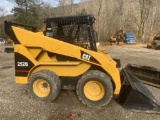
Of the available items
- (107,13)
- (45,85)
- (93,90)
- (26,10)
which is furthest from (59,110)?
(26,10)

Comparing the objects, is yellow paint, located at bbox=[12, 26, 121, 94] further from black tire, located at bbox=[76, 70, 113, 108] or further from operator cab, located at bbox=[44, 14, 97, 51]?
operator cab, located at bbox=[44, 14, 97, 51]

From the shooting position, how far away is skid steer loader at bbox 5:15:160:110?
173 inches

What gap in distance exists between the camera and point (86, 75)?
175 inches

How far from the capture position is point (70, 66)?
464 cm

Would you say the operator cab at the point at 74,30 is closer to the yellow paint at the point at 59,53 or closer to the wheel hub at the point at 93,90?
the yellow paint at the point at 59,53

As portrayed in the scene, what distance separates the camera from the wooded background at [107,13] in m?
24.8

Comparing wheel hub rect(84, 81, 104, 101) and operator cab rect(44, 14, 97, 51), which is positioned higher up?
operator cab rect(44, 14, 97, 51)

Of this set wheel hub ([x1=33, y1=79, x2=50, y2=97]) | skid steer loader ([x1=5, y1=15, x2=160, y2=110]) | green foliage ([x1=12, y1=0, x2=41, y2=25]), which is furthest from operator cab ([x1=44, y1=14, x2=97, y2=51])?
green foliage ([x1=12, y1=0, x2=41, y2=25])

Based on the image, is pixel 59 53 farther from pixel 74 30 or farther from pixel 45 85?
pixel 45 85

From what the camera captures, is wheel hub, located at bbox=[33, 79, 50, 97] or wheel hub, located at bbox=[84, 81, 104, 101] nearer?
wheel hub, located at bbox=[84, 81, 104, 101]

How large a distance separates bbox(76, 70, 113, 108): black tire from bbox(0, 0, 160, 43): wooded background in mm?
18982

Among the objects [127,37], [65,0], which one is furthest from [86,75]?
[65,0]

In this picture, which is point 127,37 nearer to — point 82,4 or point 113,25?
point 113,25

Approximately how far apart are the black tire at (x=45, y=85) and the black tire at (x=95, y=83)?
0.49 meters
